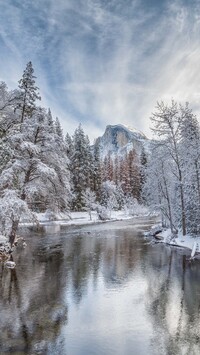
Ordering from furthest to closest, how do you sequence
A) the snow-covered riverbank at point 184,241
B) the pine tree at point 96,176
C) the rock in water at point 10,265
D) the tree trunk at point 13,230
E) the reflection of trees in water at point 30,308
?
the pine tree at point 96,176 → the snow-covered riverbank at point 184,241 → the tree trunk at point 13,230 → the rock in water at point 10,265 → the reflection of trees in water at point 30,308

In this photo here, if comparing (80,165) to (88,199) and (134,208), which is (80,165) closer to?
(88,199)

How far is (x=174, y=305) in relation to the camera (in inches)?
472

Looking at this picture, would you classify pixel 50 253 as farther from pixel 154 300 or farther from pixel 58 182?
pixel 154 300

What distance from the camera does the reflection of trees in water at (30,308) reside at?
891 cm

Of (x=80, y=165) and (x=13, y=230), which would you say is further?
(x=80, y=165)

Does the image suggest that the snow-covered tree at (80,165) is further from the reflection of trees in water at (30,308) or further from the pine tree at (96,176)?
the reflection of trees in water at (30,308)

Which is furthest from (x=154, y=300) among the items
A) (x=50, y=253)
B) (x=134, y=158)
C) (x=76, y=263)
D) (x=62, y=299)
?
(x=134, y=158)

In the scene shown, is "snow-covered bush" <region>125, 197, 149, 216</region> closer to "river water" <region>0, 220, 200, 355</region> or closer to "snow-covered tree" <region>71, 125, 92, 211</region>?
"snow-covered tree" <region>71, 125, 92, 211</region>

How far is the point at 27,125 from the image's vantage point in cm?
2295

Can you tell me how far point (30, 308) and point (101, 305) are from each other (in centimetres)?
278

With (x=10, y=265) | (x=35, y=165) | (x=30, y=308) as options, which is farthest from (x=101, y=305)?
(x=35, y=165)

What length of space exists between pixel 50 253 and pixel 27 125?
1000 centimetres

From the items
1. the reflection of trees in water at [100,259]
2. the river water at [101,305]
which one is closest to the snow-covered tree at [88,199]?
the reflection of trees in water at [100,259]

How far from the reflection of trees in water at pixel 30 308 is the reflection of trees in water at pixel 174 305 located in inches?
130
